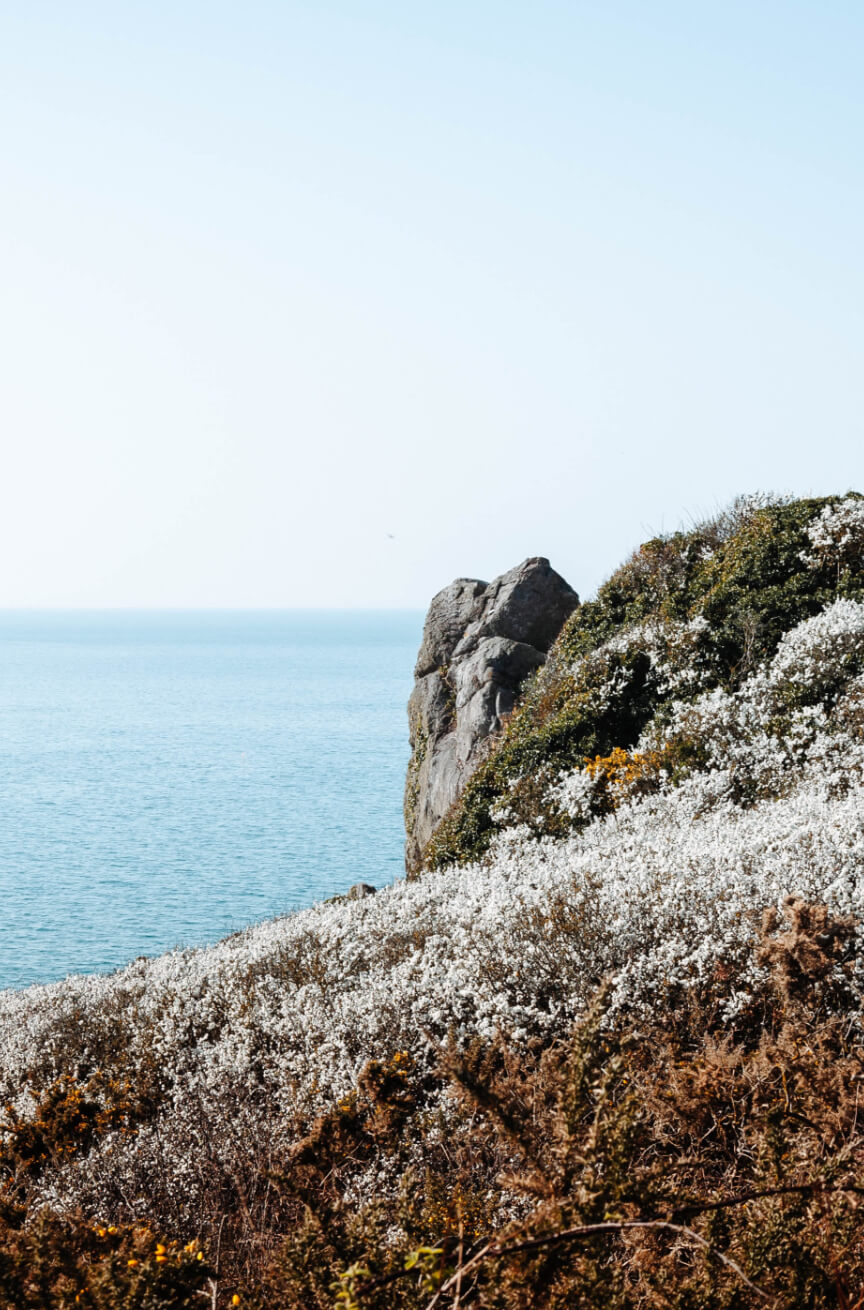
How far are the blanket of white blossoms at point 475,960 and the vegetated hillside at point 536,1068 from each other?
0.03 metres

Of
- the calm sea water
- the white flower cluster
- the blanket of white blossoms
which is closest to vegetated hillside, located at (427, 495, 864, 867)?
the white flower cluster

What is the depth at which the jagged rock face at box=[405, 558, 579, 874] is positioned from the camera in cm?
1752

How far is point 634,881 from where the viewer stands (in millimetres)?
7000

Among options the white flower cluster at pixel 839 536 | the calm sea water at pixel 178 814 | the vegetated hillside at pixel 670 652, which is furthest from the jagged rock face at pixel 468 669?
the calm sea water at pixel 178 814

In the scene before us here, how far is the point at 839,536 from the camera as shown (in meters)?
13.8

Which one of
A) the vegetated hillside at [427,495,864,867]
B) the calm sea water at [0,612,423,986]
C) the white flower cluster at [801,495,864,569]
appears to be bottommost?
the calm sea water at [0,612,423,986]

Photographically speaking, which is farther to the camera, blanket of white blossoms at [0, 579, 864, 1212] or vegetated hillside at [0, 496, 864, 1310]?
blanket of white blossoms at [0, 579, 864, 1212]

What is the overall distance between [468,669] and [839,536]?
24.4ft

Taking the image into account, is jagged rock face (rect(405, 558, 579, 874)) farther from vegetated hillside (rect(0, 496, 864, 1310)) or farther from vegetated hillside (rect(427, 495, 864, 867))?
vegetated hillside (rect(0, 496, 864, 1310))

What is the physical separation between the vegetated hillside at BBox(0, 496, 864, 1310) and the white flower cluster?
845mm

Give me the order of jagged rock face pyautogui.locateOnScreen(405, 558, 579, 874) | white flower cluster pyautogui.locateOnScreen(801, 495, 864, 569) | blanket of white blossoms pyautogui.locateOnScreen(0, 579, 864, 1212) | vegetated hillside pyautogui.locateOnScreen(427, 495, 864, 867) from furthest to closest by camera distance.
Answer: jagged rock face pyautogui.locateOnScreen(405, 558, 579, 874) → white flower cluster pyautogui.locateOnScreen(801, 495, 864, 569) → vegetated hillside pyautogui.locateOnScreen(427, 495, 864, 867) → blanket of white blossoms pyautogui.locateOnScreen(0, 579, 864, 1212)

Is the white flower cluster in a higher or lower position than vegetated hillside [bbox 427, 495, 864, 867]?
higher

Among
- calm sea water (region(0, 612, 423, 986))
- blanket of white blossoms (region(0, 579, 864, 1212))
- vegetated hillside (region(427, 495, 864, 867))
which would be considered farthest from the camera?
calm sea water (region(0, 612, 423, 986))

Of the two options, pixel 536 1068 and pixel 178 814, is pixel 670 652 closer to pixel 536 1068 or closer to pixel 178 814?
pixel 536 1068
